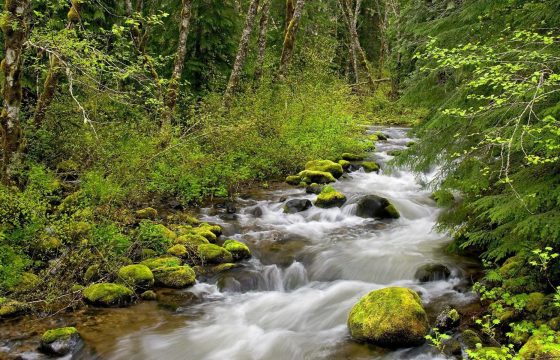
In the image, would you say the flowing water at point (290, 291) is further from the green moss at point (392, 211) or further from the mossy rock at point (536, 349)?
the mossy rock at point (536, 349)

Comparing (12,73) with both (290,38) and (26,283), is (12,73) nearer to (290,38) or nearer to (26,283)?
(26,283)

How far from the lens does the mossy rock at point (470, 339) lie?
5.62 metres

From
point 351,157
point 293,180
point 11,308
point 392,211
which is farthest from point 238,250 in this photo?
point 351,157

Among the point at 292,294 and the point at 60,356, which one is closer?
the point at 60,356

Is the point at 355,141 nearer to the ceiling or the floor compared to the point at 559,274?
nearer to the ceiling

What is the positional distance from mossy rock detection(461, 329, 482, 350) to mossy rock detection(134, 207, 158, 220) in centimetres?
699

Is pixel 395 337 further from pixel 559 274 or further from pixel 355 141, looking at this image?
pixel 355 141

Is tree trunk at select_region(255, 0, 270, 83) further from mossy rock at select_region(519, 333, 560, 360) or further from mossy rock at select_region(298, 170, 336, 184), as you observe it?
mossy rock at select_region(519, 333, 560, 360)

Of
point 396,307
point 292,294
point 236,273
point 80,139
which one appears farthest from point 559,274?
point 80,139

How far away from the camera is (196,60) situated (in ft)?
50.9

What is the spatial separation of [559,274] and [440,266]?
2411 mm

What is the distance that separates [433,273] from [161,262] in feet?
16.7

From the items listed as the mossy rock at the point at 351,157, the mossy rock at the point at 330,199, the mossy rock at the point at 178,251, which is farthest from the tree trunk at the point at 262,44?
the mossy rock at the point at 178,251

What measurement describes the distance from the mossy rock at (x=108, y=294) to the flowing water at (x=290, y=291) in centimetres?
20
